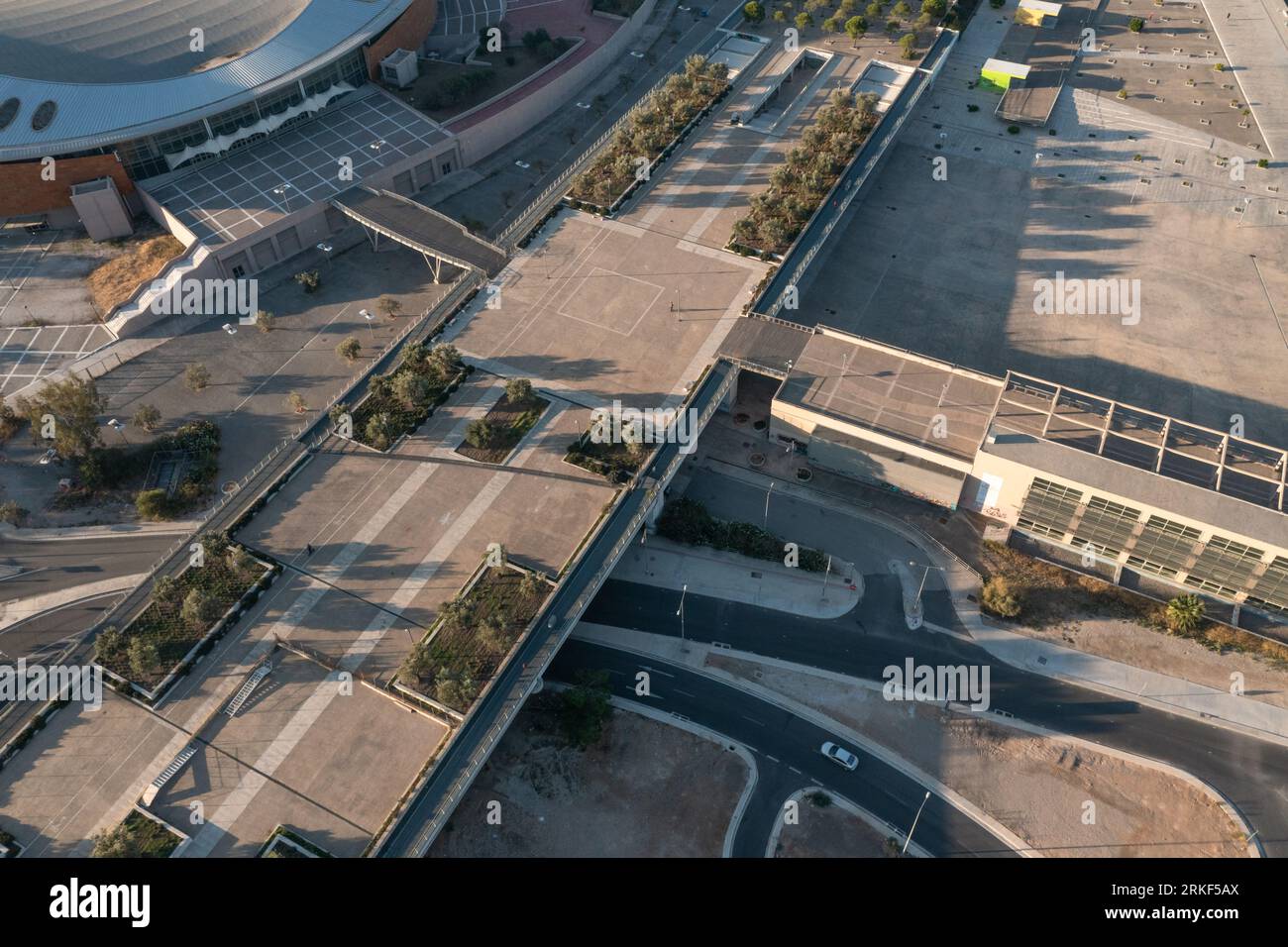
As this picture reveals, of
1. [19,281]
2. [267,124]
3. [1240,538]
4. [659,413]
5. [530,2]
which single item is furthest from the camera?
[530,2]

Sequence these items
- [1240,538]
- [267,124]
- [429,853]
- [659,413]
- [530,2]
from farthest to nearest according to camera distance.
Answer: [530,2]
[267,124]
[659,413]
[1240,538]
[429,853]

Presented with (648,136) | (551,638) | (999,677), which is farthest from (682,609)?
(648,136)

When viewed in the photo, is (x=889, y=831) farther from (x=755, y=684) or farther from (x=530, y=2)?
(x=530, y=2)

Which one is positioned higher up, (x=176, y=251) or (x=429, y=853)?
(x=176, y=251)

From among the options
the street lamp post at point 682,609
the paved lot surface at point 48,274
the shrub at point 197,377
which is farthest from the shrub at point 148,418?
the street lamp post at point 682,609

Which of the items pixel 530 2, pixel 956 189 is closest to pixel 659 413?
pixel 956 189

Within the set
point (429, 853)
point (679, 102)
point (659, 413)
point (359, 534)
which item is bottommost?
point (429, 853)

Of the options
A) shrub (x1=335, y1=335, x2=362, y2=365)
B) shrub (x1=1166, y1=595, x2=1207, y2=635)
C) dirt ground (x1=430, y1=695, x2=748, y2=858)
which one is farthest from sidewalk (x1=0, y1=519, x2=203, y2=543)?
shrub (x1=1166, y1=595, x2=1207, y2=635)

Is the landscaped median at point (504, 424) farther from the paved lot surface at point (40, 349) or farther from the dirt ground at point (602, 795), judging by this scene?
the paved lot surface at point (40, 349)

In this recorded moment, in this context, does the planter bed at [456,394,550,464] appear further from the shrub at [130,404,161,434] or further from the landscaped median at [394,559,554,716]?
the shrub at [130,404,161,434]
